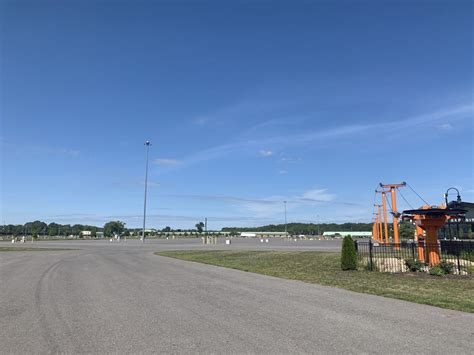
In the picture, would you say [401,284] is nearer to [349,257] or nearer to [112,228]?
[349,257]

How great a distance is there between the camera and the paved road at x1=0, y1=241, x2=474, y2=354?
5719mm

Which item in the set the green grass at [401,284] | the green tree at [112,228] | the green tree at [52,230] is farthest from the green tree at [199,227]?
the green grass at [401,284]

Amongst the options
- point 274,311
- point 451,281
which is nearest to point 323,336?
point 274,311

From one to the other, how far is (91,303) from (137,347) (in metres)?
4.08

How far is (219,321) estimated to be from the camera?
729 centimetres

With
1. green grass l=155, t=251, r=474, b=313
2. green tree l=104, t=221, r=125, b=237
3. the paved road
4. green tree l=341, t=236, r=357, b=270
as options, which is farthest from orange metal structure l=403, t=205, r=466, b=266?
green tree l=104, t=221, r=125, b=237

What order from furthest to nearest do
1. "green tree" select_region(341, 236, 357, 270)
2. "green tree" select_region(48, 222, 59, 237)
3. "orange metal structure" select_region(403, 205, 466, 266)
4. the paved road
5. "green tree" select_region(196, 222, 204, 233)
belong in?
"green tree" select_region(196, 222, 204, 233), "green tree" select_region(48, 222, 59, 237), "orange metal structure" select_region(403, 205, 466, 266), "green tree" select_region(341, 236, 357, 270), the paved road

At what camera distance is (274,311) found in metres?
8.27

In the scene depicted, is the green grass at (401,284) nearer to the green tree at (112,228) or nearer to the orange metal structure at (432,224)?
the orange metal structure at (432,224)

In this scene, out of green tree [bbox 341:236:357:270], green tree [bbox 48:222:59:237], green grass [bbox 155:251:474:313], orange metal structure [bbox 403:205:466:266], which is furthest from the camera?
green tree [bbox 48:222:59:237]

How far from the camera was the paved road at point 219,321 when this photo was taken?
572 centimetres

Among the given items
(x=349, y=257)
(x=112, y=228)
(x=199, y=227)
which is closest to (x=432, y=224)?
(x=349, y=257)

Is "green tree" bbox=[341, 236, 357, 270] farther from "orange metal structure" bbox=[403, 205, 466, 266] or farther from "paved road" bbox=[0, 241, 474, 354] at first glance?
"paved road" bbox=[0, 241, 474, 354]

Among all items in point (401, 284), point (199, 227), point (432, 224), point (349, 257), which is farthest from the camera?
point (199, 227)
